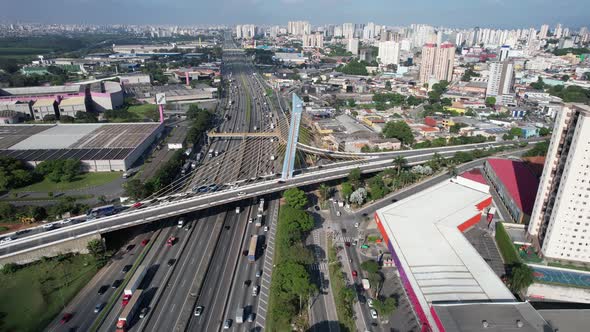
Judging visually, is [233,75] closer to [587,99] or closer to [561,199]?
[587,99]

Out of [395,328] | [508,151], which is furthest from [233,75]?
[395,328]

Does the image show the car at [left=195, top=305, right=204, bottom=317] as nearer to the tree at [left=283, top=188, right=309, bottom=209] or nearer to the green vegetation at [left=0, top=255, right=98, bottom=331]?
the green vegetation at [left=0, top=255, right=98, bottom=331]

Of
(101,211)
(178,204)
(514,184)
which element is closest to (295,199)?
(178,204)

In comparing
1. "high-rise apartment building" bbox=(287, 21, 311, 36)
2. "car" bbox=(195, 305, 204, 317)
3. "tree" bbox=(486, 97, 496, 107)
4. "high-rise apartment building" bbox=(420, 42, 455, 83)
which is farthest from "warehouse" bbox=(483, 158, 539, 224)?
"high-rise apartment building" bbox=(287, 21, 311, 36)

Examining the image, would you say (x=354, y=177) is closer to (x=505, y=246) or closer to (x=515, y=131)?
(x=505, y=246)

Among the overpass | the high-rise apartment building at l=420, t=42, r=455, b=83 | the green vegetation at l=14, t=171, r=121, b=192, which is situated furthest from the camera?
the high-rise apartment building at l=420, t=42, r=455, b=83

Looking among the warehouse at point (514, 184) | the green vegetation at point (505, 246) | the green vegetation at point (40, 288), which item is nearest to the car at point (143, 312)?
the green vegetation at point (40, 288)
